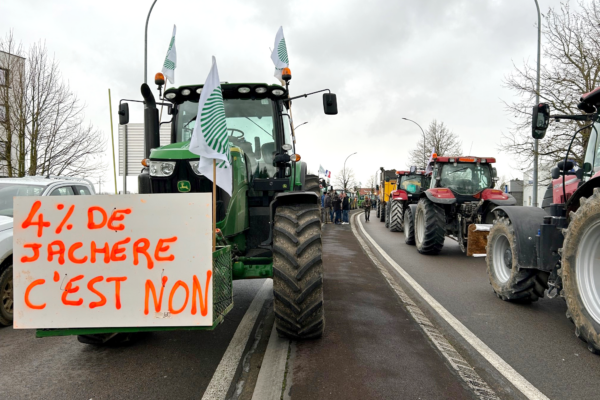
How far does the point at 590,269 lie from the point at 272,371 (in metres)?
3.12

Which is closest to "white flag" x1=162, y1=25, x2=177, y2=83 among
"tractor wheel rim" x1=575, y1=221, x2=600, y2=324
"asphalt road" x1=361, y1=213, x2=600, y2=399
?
"asphalt road" x1=361, y1=213, x2=600, y2=399

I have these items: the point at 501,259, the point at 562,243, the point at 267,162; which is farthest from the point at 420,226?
the point at 267,162

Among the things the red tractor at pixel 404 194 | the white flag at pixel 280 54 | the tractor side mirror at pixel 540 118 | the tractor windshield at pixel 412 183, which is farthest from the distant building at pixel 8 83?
the tractor side mirror at pixel 540 118

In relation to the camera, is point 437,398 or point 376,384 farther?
point 376,384

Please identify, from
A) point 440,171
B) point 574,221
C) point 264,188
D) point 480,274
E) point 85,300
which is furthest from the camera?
point 440,171

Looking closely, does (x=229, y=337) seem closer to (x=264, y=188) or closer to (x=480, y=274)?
(x=264, y=188)

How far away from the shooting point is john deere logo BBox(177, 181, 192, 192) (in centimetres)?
431

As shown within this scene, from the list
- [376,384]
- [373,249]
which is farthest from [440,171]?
[376,384]

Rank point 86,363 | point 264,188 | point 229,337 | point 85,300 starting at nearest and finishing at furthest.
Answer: point 85,300
point 86,363
point 229,337
point 264,188

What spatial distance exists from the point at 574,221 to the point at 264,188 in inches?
127

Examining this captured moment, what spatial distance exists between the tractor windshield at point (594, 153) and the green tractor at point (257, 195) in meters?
2.99

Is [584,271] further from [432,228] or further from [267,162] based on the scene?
→ [432,228]

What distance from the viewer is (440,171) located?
1191 centimetres

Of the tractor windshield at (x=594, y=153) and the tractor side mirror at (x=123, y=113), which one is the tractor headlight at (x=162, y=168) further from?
the tractor windshield at (x=594, y=153)
